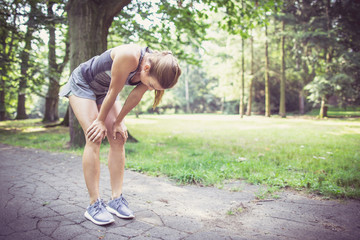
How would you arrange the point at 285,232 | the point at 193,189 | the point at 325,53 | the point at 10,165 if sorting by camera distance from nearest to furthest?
1. the point at 285,232
2. the point at 193,189
3. the point at 10,165
4. the point at 325,53

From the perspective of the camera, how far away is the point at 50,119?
46.9ft

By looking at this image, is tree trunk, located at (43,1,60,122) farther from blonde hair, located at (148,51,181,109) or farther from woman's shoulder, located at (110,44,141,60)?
blonde hair, located at (148,51,181,109)

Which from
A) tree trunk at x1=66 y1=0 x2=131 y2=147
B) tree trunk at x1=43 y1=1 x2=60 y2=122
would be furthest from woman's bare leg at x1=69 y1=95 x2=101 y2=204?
tree trunk at x1=43 y1=1 x2=60 y2=122

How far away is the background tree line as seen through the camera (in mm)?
6023

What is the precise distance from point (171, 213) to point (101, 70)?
5.12 feet

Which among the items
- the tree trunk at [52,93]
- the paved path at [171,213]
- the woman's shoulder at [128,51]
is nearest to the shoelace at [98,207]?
the paved path at [171,213]

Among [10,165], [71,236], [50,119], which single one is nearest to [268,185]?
[71,236]

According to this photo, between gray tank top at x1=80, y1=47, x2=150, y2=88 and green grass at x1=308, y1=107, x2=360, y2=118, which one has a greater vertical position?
gray tank top at x1=80, y1=47, x2=150, y2=88

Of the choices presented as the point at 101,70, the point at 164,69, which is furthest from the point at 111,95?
the point at 164,69

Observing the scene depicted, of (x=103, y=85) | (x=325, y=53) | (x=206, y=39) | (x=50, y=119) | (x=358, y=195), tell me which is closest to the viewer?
(x=103, y=85)

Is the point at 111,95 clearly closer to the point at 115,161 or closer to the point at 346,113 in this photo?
the point at 115,161

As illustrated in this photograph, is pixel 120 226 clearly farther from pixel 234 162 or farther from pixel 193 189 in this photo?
pixel 234 162

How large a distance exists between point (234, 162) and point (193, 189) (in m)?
1.51

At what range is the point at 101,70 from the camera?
2.17 m
